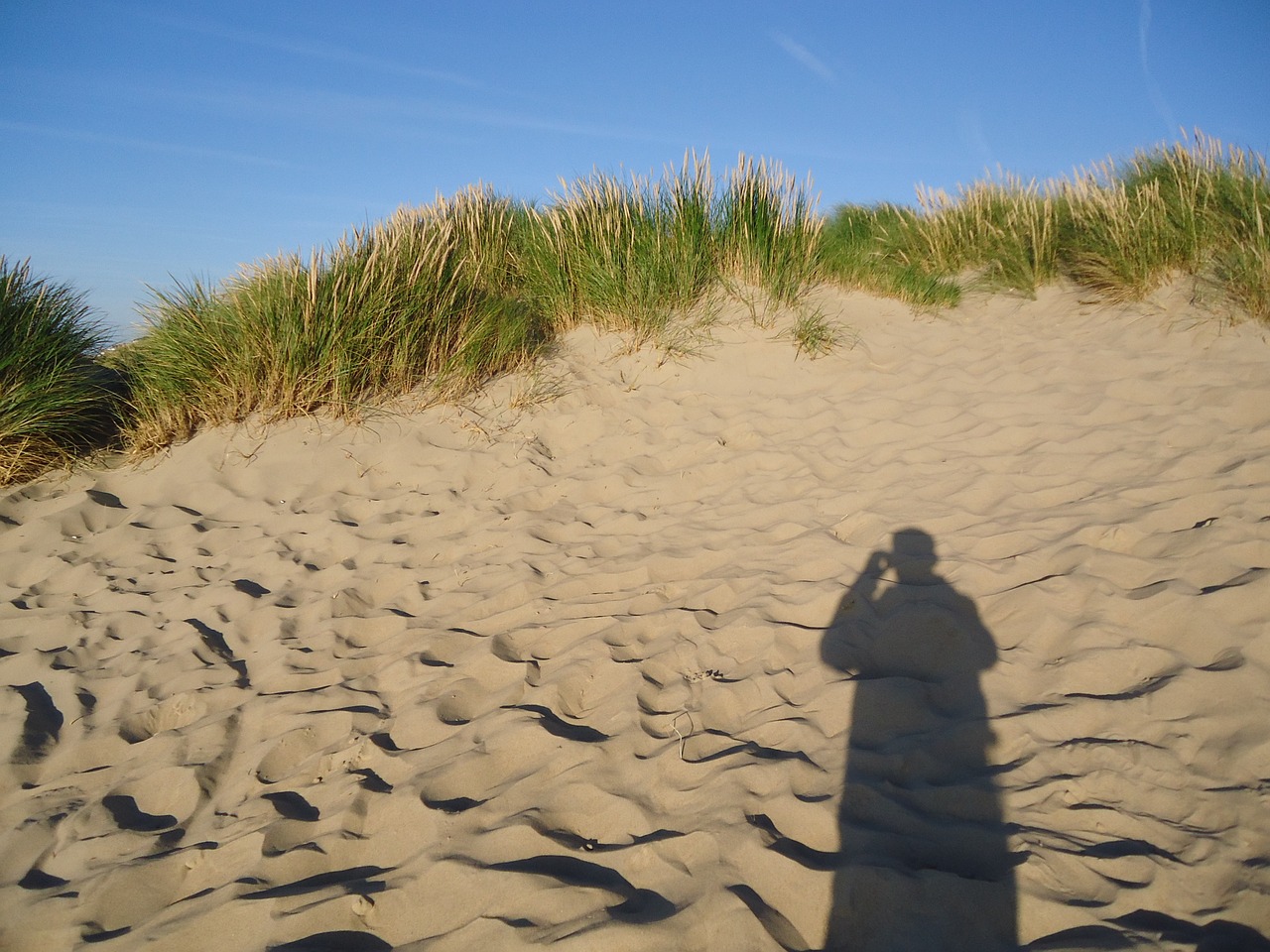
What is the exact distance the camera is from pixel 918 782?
2012mm

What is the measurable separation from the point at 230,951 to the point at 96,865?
0.64 m

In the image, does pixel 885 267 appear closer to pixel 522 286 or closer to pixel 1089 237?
pixel 1089 237

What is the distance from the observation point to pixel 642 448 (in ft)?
15.9

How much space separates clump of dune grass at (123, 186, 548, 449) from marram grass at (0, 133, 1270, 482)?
0.01m

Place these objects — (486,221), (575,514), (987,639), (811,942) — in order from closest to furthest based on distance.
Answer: (811,942) < (987,639) < (575,514) < (486,221)

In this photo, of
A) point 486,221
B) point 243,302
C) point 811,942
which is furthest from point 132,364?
point 811,942

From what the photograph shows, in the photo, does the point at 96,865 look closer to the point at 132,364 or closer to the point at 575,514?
the point at 575,514

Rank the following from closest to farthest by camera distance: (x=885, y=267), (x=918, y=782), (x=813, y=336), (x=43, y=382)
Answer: (x=918, y=782) → (x=43, y=382) → (x=813, y=336) → (x=885, y=267)

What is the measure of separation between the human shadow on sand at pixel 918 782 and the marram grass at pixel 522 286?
3.51m

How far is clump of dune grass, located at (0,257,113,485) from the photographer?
435 cm

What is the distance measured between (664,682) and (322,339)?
3.66 meters

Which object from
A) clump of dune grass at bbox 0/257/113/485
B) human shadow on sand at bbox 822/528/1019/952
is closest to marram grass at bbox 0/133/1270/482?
clump of dune grass at bbox 0/257/113/485

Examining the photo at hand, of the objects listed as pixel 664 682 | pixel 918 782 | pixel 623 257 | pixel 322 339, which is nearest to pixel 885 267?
pixel 623 257

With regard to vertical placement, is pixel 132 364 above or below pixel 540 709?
above
